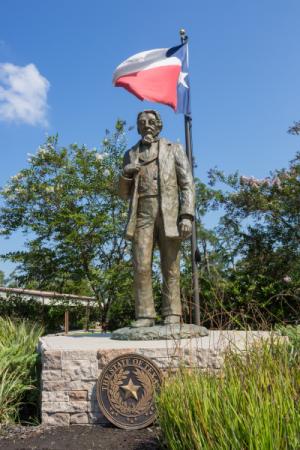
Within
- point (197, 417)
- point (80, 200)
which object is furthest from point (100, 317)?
point (197, 417)

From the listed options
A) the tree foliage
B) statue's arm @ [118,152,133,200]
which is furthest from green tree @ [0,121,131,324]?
statue's arm @ [118,152,133,200]

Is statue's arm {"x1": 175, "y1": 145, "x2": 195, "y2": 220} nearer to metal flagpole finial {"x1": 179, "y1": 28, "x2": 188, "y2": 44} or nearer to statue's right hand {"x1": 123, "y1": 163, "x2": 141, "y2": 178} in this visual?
statue's right hand {"x1": 123, "y1": 163, "x2": 141, "y2": 178}

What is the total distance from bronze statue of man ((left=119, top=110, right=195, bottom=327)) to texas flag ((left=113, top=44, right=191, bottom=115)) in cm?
213

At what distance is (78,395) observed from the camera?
4152 mm

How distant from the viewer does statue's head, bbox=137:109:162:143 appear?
213 inches

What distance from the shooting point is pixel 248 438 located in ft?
7.83

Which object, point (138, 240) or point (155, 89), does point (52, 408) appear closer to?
point (138, 240)

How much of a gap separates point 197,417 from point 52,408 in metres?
1.90

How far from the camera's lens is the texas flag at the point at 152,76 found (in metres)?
7.43

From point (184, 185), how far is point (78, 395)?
98.7 inches

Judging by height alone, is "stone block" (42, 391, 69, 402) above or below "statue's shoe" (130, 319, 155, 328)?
below

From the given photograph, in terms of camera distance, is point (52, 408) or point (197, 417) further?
point (52, 408)

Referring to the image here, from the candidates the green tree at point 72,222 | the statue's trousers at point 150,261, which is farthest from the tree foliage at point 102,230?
the statue's trousers at point 150,261

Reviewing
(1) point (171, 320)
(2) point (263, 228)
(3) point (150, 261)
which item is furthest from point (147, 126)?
(2) point (263, 228)
